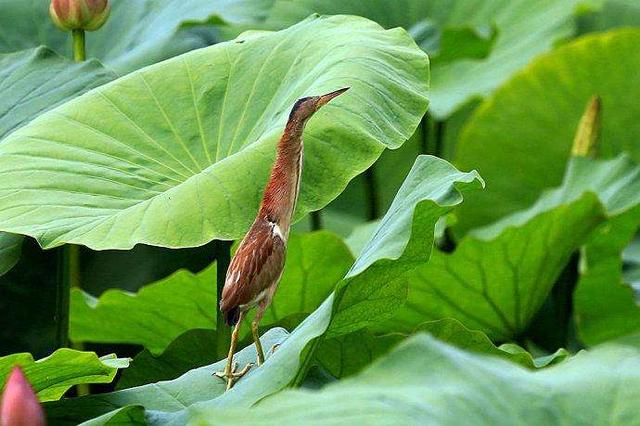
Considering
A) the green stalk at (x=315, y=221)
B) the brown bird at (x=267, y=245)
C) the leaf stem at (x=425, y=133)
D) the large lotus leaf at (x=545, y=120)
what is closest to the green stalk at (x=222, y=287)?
the brown bird at (x=267, y=245)

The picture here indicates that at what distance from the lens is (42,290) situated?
2135mm

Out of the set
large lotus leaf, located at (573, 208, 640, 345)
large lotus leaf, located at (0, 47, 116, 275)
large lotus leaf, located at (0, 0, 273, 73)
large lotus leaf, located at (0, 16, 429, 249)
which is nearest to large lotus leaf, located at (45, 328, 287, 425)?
large lotus leaf, located at (0, 16, 429, 249)

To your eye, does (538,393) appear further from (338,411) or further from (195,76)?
(195,76)

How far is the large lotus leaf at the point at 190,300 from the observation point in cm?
191

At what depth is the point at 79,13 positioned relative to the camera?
5.70 feet

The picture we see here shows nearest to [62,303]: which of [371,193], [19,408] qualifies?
[19,408]

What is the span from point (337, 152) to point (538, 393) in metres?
0.56

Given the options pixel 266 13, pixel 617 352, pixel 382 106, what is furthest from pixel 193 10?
pixel 617 352

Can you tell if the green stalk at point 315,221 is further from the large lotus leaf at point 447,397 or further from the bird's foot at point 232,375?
the large lotus leaf at point 447,397

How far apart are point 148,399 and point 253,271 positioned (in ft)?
0.58

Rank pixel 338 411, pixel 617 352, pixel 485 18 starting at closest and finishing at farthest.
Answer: pixel 338 411
pixel 617 352
pixel 485 18

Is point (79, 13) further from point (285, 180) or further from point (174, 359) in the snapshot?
point (285, 180)

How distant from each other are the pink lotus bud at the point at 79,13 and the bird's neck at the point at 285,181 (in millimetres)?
587

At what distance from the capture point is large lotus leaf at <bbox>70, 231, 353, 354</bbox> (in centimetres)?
191
